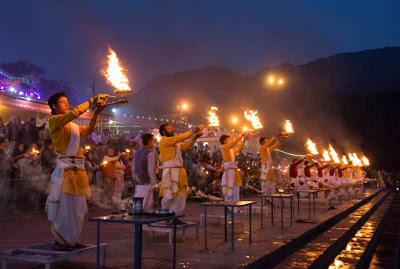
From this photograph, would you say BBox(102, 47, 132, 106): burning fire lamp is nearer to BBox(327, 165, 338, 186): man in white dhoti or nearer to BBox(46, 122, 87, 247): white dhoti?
BBox(46, 122, 87, 247): white dhoti

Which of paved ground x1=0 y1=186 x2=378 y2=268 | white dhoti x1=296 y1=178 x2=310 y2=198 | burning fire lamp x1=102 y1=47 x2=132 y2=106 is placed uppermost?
burning fire lamp x1=102 y1=47 x2=132 y2=106

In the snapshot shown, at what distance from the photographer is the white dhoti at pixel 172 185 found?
7.53 metres

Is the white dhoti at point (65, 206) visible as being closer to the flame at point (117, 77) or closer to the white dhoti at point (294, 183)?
the flame at point (117, 77)

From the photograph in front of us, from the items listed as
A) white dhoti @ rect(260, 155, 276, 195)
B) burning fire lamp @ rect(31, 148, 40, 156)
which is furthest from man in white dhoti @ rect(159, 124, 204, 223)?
white dhoti @ rect(260, 155, 276, 195)

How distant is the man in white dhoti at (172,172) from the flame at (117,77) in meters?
2.13

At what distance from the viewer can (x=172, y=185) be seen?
7.53 metres

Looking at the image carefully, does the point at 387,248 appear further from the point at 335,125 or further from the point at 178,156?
the point at 335,125

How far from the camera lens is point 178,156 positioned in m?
7.80

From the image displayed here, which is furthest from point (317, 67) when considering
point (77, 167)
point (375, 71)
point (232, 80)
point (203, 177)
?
point (77, 167)

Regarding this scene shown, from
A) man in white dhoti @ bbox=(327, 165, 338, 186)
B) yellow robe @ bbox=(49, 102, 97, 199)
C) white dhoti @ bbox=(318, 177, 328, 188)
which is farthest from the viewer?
man in white dhoti @ bbox=(327, 165, 338, 186)

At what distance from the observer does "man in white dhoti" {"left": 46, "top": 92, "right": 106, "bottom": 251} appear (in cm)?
478

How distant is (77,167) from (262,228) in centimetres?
470

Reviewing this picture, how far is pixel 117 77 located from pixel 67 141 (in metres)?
1.06

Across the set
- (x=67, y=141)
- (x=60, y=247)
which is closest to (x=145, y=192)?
(x=67, y=141)
